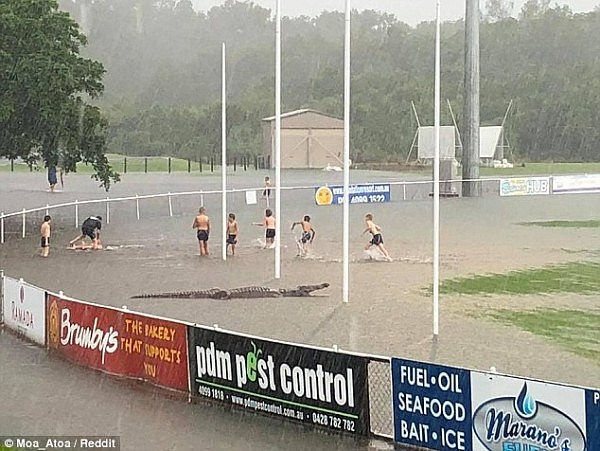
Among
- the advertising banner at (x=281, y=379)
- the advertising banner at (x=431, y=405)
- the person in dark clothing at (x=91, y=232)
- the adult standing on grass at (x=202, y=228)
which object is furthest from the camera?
the person in dark clothing at (x=91, y=232)

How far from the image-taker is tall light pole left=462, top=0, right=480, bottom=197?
53406mm

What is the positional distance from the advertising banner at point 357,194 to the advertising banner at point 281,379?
40.5 metres

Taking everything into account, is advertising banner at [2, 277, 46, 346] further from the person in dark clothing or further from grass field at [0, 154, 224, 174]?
grass field at [0, 154, 224, 174]

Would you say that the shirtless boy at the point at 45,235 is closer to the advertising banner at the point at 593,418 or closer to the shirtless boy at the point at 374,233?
the shirtless boy at the point at 374,233

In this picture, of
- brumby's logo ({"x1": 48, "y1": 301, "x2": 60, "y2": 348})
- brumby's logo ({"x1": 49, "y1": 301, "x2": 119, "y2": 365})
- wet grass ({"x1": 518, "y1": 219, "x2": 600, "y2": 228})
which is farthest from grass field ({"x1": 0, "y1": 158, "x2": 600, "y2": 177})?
brumby's logo ({"x1": 49, "y1": 301, "x2": 119, "y2": 365})

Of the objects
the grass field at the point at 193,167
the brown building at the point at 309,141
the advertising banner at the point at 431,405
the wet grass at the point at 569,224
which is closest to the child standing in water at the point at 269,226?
the wet grass at the point at 569,224

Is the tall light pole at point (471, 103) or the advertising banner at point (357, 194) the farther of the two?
the advertising banner at point (357, 194)

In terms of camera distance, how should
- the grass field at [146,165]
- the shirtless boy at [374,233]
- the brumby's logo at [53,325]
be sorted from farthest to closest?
the grass field at [146,165], the shirtless boy at [374,233], the brumby's logo at [53,325]

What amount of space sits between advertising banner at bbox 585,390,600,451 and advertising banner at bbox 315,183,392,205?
44.2 metres

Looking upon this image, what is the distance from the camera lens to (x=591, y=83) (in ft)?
312

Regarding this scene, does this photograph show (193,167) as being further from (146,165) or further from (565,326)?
(565,326)

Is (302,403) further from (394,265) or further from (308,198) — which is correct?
(308,198)

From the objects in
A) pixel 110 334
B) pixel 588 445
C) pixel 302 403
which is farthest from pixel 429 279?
pixel 588 445

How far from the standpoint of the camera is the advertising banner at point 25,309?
17047 millimetres
